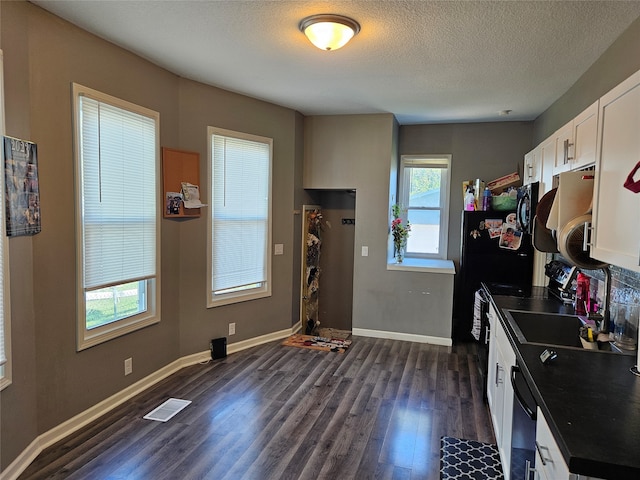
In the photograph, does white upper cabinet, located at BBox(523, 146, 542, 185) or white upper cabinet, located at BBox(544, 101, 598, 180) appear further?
white upper cabinet, located at BBox(523, 146, 542, 185)

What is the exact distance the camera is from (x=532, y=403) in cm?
169

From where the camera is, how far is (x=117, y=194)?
3.02 meters

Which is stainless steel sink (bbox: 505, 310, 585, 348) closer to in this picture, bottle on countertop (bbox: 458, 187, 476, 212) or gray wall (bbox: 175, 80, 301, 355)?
bottle on countertop (bbox: 458, 187, 476, 212)

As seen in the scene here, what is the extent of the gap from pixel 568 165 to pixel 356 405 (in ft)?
7.45

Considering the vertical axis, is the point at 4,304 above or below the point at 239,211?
below

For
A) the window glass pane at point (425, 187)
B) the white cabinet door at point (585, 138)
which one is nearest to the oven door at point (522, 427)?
the white cabinet door at point (585, 138)

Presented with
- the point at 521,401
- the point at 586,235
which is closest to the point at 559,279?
the point at 586,235

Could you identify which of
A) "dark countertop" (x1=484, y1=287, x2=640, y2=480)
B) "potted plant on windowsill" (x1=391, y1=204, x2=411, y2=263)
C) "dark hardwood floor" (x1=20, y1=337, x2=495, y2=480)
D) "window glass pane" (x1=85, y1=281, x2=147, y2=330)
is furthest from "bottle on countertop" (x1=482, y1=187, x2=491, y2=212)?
"window glass pane" (x1=85, y1=281, x2=147, y2=330)

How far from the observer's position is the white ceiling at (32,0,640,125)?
7.53ft

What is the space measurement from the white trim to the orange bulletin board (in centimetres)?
246

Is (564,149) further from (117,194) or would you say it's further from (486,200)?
(117,194)

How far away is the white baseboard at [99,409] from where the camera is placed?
2314 millimetres

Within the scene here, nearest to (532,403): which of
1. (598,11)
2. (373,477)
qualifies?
(373,477)

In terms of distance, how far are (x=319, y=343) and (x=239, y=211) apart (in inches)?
67.3
